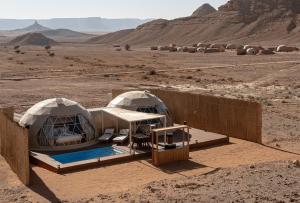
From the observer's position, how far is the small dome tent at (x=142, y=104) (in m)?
23.5

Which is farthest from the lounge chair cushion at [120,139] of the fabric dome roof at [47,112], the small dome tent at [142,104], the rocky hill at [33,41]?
the rocky hill at [33,41]

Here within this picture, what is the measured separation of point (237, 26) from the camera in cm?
14188

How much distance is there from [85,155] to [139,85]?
24.7 m

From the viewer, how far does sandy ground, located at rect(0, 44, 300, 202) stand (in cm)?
1625

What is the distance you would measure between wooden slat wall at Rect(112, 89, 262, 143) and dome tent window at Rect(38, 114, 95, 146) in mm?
5921

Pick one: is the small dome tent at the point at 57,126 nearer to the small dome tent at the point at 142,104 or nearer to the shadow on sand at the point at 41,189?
the small dome tent at the point at 142,104

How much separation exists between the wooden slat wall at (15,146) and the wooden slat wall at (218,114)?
28.4 feet

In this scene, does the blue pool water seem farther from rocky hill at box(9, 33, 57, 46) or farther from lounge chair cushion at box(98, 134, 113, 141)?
rocky hill at box(9, 33, 57, 46)

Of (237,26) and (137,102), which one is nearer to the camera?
(137,102)

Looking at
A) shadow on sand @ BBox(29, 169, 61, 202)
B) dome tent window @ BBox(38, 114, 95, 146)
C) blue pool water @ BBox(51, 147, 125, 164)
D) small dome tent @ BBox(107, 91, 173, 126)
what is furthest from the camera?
small dome tent @ BBox(107, 91, 173, 126)

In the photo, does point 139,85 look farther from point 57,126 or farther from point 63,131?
point 57,126

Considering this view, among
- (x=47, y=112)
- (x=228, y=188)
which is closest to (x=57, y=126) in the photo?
(x=47, y=112)

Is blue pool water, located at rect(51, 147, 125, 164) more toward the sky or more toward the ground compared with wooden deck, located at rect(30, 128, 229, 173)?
more toward the ground

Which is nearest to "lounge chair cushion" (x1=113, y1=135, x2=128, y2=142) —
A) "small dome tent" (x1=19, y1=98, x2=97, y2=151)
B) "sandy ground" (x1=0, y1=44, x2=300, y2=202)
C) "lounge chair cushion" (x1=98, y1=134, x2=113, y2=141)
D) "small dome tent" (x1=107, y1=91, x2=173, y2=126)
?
"lounge chair cushion" (x1=98, y1=134, x2=113, y2=141)
